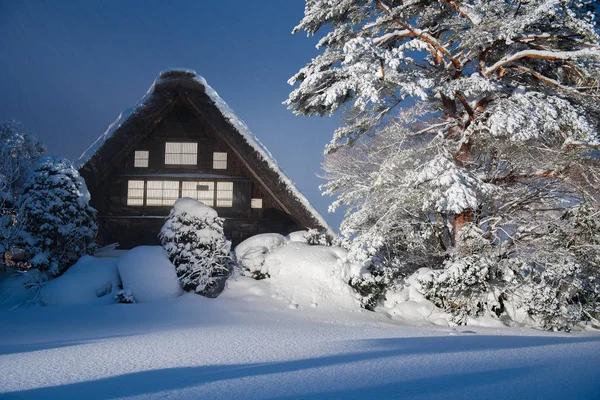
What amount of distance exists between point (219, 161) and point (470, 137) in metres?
7.60

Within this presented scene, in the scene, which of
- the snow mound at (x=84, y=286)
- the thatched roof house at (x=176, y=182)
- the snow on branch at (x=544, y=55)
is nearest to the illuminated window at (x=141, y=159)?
the thatched roof house at (x=176, y=182)

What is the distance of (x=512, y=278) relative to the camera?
859cm

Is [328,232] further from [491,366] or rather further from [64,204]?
[491,366]

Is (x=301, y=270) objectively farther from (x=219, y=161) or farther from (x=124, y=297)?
(x=219, y=161)

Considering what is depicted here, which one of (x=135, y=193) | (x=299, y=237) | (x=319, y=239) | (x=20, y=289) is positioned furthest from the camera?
(x=135, y=193)

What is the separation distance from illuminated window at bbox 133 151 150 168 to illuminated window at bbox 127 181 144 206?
562mm

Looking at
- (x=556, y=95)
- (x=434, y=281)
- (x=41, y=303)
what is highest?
(x=556, y=95)

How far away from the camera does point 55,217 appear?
9945 mm

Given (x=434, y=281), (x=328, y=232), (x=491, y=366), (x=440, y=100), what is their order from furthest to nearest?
(x=328, y=232), (x=440, y=100), (x=434, y=281), (x=491, y=366)

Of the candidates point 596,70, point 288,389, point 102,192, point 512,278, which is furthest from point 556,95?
point 102,192

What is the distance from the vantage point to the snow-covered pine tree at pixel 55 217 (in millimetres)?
9859

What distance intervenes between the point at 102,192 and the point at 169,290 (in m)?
5.87

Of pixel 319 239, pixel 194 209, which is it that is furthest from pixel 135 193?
pixel 319 239

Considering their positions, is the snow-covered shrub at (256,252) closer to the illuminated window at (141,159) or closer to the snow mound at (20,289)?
the snow mound at (20,289)
